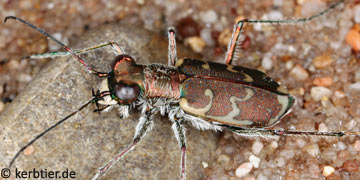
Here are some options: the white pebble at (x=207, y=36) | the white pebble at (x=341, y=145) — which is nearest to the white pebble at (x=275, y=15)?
the white pebble at (x=207, y=36)

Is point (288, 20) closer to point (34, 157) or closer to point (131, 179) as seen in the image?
point (131, 179)

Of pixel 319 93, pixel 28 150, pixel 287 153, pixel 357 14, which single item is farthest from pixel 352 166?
pixel 28 150

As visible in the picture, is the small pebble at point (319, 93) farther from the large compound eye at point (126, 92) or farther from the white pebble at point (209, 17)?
the large compound eye at point (126, 92)

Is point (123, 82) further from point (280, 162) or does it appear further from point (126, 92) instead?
point (280, 162)

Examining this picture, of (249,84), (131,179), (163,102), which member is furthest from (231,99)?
(131,179)

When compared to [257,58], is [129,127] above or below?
below

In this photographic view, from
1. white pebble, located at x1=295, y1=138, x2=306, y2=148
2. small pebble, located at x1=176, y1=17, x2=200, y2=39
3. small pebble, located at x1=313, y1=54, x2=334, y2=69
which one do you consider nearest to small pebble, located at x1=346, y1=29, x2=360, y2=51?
small pebble, located at x1=313, y1=54, x2=334, y2=69
